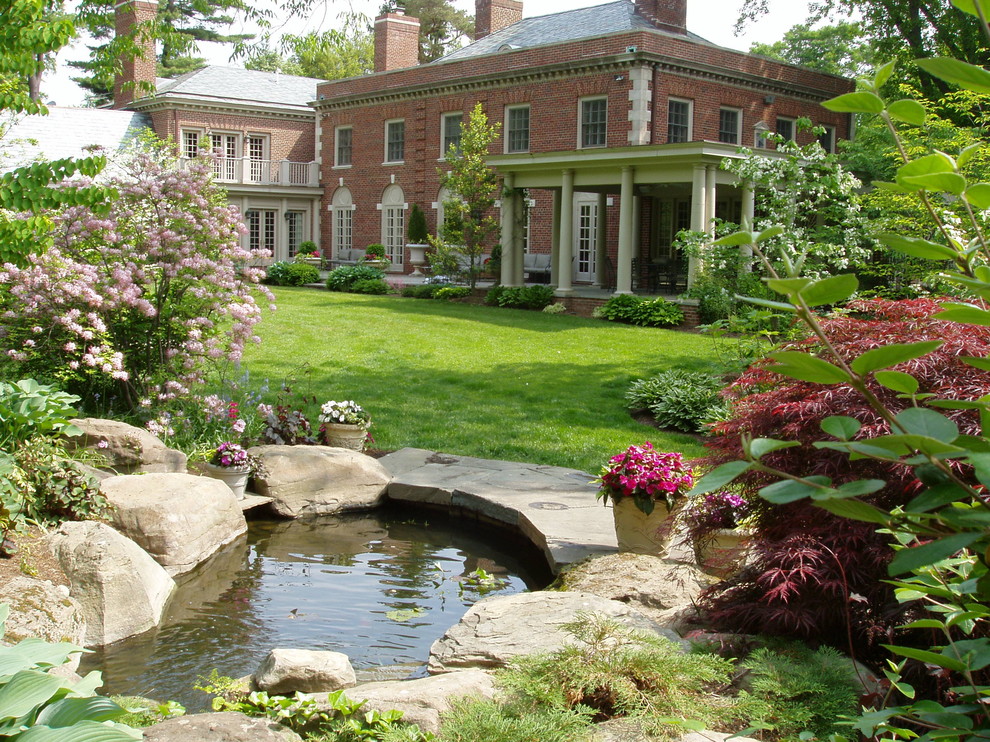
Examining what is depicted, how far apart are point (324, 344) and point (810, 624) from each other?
42.2ft

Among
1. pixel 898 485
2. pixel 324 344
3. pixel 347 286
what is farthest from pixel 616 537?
pixel 347 286

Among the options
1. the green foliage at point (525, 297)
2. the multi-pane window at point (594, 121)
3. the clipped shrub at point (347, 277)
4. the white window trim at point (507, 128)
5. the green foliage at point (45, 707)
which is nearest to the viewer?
the green foliage at point (45, 707)

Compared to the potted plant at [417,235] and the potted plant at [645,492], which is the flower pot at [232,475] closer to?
the potted plant at [645,492]

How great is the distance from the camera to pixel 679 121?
85.8ft

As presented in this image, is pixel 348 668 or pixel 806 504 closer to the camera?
pixel 806 504

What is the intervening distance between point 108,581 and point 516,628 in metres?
2.53

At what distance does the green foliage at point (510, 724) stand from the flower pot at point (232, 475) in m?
4.89

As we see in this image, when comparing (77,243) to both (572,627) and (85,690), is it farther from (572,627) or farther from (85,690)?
(85,690)

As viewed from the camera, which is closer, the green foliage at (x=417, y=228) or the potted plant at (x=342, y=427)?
the potted plant at (x=342, y=427)

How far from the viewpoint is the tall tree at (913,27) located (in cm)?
2545

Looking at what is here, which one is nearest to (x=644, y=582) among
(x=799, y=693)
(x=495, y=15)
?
(x=799, y=693)

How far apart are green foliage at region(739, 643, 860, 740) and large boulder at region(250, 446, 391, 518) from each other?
5158 mm

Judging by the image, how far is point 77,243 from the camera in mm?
9023

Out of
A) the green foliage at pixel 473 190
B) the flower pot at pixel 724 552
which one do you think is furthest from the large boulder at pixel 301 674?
the green foliage at pixel 473 190
